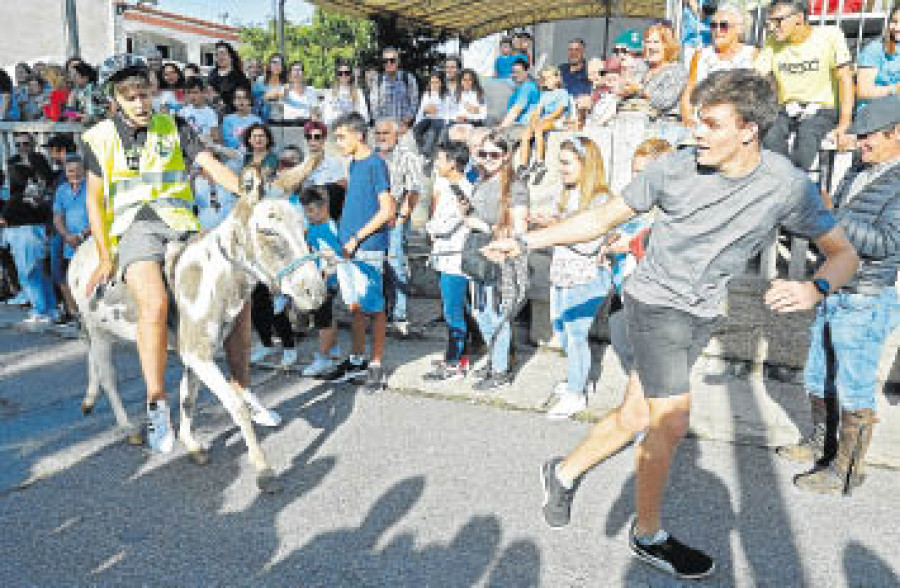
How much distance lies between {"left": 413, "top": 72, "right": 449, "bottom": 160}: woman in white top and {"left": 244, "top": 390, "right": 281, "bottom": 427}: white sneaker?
5441 mm

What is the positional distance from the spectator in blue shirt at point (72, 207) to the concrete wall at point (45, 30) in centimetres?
2341

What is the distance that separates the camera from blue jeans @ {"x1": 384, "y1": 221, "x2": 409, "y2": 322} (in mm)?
6023

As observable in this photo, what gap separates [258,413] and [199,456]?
525 mm

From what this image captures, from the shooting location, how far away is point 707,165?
2.49m

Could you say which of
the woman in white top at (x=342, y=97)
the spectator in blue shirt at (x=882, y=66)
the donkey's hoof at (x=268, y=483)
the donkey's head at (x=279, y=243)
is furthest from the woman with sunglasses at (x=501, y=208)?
the woman in white top at (x=342, y=97)

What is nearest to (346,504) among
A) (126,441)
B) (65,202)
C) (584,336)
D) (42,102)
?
(126,441)

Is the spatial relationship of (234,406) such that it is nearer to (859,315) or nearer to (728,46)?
(859,315)

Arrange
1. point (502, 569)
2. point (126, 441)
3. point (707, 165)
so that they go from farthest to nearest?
point (126, 441)
point (502, 569)
point (707, 165)

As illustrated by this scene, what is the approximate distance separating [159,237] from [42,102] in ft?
27.7

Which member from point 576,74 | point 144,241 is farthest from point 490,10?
point 144,241

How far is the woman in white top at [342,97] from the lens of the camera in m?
9.50

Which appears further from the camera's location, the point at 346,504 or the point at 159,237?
the point at 159,237

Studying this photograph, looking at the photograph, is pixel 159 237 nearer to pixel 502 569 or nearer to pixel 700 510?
pixel 502 569

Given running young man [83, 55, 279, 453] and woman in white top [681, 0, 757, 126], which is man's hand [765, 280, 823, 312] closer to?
running young man [83, 55, 279, 453]
